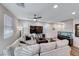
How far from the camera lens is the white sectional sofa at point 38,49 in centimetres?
152

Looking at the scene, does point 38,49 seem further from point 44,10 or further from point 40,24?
point 40,24

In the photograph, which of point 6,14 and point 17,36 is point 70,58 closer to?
point 6,14

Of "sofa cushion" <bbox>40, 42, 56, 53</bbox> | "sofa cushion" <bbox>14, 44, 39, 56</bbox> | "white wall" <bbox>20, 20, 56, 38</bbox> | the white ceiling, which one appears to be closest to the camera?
"sofa cushion" <bbox>14, 44, 39, 56</bbox>

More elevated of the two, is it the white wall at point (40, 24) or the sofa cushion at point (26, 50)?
the white wall at point (40, 24)

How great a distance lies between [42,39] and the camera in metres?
→ 4.39

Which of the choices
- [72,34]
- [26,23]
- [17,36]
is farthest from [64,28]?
[17,36]

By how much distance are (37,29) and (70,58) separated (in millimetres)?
3369

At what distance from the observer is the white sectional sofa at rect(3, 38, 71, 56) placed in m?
1.52

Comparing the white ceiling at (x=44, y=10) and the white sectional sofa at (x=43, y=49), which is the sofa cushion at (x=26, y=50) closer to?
the white sectional sofa at (x=43, y=49)

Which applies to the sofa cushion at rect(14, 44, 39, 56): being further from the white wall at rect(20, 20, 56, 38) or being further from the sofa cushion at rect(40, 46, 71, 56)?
the white wall at rect(20, 20, 56, 38)

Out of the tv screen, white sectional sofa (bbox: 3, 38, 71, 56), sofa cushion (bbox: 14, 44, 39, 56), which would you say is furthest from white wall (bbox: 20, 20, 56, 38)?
sofa cushion (bbox: 14, 44, 39, 56)

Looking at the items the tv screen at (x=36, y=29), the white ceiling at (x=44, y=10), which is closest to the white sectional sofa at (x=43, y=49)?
the white ceiling at (x=44, y=10)

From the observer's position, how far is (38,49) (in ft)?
6.05

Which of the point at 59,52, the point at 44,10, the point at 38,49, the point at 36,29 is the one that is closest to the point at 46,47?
the point at 38,49
